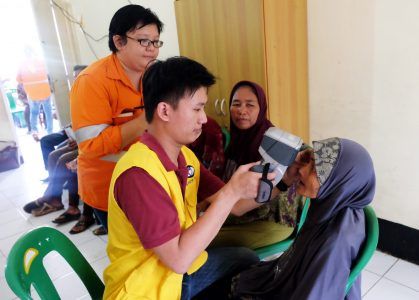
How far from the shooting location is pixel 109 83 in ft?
4.64

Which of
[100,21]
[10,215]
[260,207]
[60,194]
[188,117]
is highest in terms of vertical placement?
[100,21]

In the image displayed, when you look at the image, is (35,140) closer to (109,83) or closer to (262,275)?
(109,83)

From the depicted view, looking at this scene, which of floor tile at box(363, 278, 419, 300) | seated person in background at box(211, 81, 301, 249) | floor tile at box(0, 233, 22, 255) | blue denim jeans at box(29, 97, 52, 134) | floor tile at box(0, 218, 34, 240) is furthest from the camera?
blue denim jeans at box(29, 97, 52, 134)

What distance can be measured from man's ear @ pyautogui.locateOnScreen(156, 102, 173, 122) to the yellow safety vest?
0.34 ft

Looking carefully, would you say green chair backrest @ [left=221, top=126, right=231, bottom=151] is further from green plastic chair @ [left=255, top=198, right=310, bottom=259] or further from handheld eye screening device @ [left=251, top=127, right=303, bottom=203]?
handheld eye screening device @ [left=251, top=127, right=303, bottom=203]

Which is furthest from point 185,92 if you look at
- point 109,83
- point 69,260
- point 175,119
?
point 69,260

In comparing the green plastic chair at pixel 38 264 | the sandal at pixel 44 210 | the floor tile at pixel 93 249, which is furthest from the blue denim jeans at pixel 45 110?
the green plastic chair at pixel 38 264

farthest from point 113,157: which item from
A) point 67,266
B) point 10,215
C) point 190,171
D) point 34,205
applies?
point 10,215

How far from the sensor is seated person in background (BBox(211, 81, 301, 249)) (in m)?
1.52

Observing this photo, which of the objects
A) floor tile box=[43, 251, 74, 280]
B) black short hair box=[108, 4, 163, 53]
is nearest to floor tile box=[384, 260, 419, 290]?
black short hair box=[108, 4, 163, 53]

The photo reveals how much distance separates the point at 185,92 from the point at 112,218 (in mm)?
426

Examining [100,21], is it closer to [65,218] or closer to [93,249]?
[65,218]

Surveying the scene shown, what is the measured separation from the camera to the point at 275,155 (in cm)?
94

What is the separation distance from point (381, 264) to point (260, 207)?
1.07m
